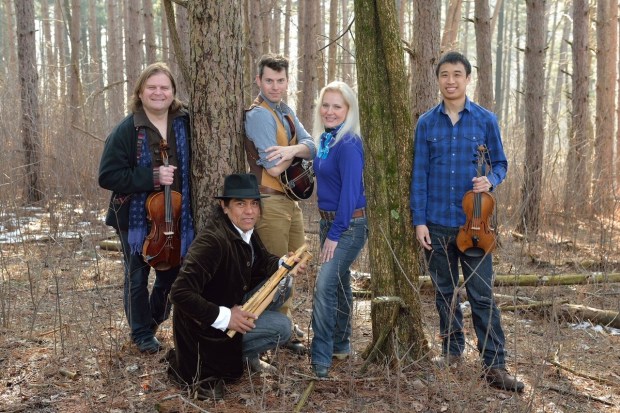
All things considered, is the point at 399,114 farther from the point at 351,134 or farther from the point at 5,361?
the point at 5,361

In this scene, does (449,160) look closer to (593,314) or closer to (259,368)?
(259,368)

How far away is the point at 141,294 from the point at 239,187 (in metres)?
1.35

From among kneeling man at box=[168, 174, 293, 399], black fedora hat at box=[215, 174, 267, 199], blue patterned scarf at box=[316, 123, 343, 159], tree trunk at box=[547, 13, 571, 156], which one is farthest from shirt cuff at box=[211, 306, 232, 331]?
tree trunk at box=[547, 13, 571, 156]

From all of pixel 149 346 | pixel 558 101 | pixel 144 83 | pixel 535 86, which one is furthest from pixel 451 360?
pixel 558 101

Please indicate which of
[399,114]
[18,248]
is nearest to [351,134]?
[399,114]

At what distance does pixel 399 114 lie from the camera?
166 inches

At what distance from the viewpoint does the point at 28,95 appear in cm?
1126

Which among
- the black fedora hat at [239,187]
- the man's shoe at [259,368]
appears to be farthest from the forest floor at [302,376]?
the black fedora hat at [239,187]

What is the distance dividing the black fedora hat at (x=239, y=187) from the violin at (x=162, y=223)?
0.60m

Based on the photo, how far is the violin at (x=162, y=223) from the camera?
168 inches

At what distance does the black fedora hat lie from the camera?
385 cm

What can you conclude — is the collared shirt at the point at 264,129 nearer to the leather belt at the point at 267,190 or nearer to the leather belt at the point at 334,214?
the leather belt at the point at 267,190

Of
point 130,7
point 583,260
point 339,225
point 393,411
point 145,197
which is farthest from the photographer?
point 130,7

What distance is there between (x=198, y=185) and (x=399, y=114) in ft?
4.91
